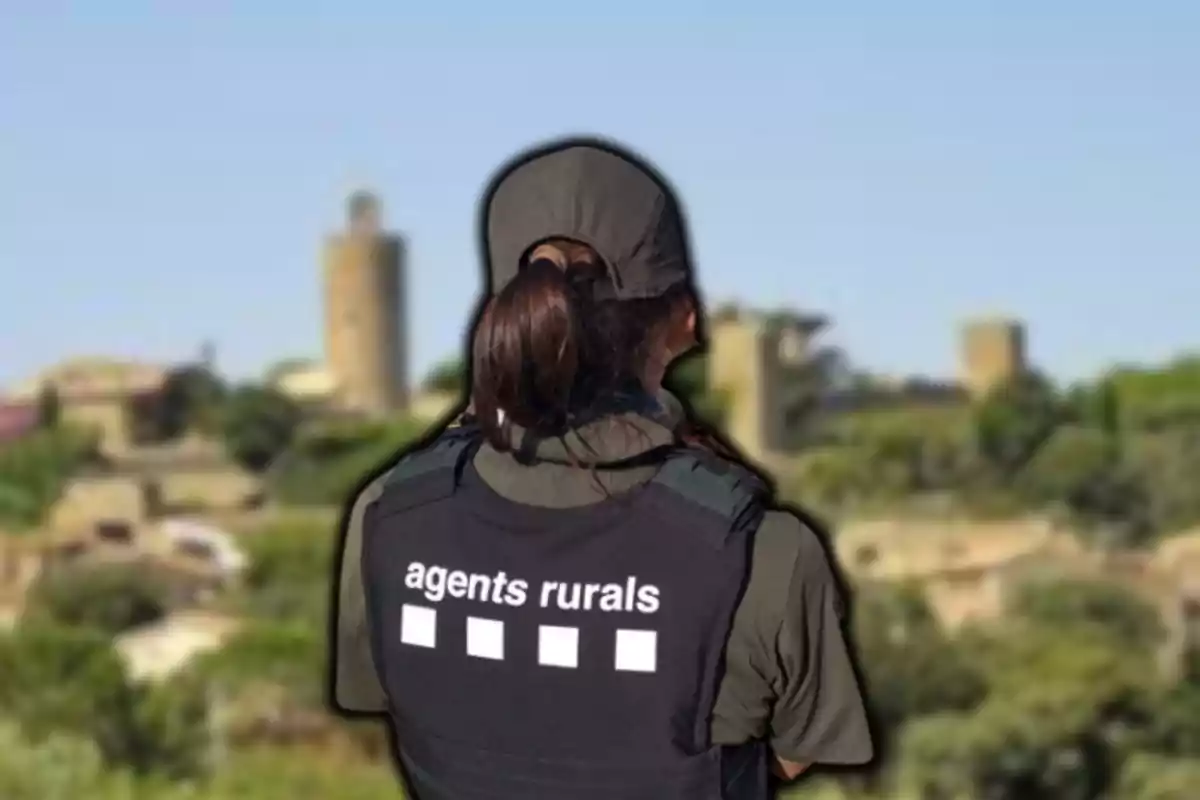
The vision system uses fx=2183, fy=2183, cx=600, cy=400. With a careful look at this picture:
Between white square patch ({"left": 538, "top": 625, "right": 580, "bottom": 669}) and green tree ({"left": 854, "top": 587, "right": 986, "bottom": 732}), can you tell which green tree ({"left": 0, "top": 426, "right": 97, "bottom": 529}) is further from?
white square patch ({"left": 538, "top": 625, "right": 580, "bottom": 669})

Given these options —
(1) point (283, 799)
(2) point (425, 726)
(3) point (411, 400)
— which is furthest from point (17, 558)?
(3) point (411, 400)

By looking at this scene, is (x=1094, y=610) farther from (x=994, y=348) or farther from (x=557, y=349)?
(x=994, y=348)

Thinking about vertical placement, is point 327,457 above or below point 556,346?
below

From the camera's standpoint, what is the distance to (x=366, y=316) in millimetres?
36062

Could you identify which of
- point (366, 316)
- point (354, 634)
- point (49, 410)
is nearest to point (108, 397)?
point (49, 410)

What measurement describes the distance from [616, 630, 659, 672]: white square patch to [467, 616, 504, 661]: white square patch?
56mm

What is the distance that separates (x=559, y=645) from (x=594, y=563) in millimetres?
36

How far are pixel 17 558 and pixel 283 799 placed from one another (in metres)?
10.1

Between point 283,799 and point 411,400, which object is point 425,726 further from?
point 411,400

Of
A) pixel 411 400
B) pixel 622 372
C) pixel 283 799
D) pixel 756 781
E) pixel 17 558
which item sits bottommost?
pixel 411 400

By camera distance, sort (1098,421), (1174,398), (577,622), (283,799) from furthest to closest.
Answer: (1174,398)
(1098,421)
(283,799)
(577,622)

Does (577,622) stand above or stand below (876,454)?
above

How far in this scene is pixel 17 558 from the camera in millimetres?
17266

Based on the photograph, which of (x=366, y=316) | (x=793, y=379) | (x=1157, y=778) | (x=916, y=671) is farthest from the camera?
(x=366, y=316)
